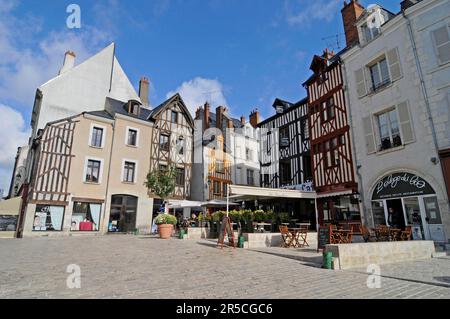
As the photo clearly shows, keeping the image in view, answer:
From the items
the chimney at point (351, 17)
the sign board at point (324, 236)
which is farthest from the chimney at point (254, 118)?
the sign board at point (324, 236)

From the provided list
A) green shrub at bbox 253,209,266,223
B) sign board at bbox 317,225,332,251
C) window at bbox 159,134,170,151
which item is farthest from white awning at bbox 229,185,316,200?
window at bbox 159,134,170,151

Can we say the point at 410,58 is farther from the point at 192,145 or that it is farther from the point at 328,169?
the point at 192,145

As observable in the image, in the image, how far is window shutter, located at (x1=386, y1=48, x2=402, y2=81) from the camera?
9.99m

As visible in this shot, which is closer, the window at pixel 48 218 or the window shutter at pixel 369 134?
the window shutter at pixel 369 134

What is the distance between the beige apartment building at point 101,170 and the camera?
14.2 meters

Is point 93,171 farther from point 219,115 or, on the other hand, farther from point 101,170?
point 219,115

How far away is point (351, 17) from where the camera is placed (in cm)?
1377

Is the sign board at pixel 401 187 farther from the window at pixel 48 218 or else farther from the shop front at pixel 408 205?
the window at pixel 48 218

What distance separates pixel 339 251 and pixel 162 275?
330cm

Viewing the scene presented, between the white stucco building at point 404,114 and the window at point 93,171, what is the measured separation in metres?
14.6

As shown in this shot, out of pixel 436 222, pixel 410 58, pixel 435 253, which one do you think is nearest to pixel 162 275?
pixel 435 253

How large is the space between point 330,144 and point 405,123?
3.86 m

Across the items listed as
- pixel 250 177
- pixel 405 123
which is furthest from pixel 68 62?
pixel 405 123

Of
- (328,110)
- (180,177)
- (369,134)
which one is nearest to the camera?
(369,134)
